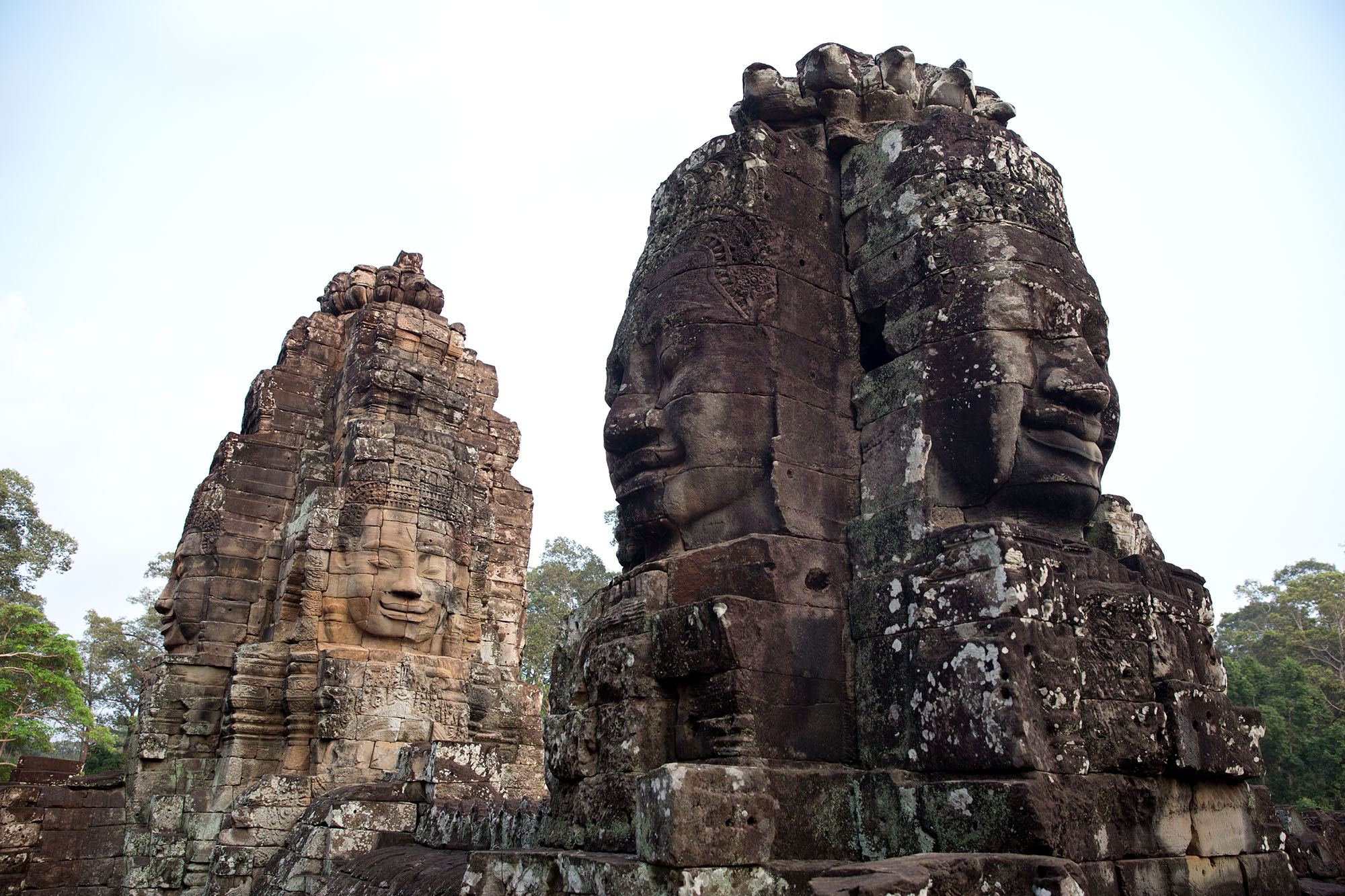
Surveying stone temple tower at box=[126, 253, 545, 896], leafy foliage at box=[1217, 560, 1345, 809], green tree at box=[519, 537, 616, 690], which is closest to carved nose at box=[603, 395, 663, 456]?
stone temple tower at box=[126, 253, 545, 896]

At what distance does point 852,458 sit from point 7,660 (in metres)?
23.5

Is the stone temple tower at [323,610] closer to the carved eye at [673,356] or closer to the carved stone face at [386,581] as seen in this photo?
the carved stone face at [386,581]

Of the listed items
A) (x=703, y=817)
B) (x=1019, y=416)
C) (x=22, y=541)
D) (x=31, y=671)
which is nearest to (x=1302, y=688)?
(x=1019, y=416)

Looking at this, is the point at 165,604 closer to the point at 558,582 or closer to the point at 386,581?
the point at 386,581

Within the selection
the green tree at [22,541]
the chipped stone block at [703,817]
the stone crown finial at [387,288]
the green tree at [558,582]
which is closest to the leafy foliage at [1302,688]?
the chipped stone block at [703,817]

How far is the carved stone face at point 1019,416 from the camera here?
13.0ft

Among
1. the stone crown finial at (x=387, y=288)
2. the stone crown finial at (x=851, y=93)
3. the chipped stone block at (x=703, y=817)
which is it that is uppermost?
the stone crown finial at (x=387, y=288)

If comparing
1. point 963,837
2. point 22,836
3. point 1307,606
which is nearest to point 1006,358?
point 963,837

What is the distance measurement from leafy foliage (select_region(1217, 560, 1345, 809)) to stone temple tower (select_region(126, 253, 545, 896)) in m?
8.73

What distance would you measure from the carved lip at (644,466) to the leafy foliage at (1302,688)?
7709mm

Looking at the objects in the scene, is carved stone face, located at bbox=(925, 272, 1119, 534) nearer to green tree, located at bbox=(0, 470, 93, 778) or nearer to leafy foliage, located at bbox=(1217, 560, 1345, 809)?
leafy foliage, located at bbox=(1217, 560, 1345, 809)

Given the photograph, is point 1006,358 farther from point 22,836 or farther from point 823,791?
point 22,836

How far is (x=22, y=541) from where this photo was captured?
30094 mm

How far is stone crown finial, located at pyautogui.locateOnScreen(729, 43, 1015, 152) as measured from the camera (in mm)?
5242
